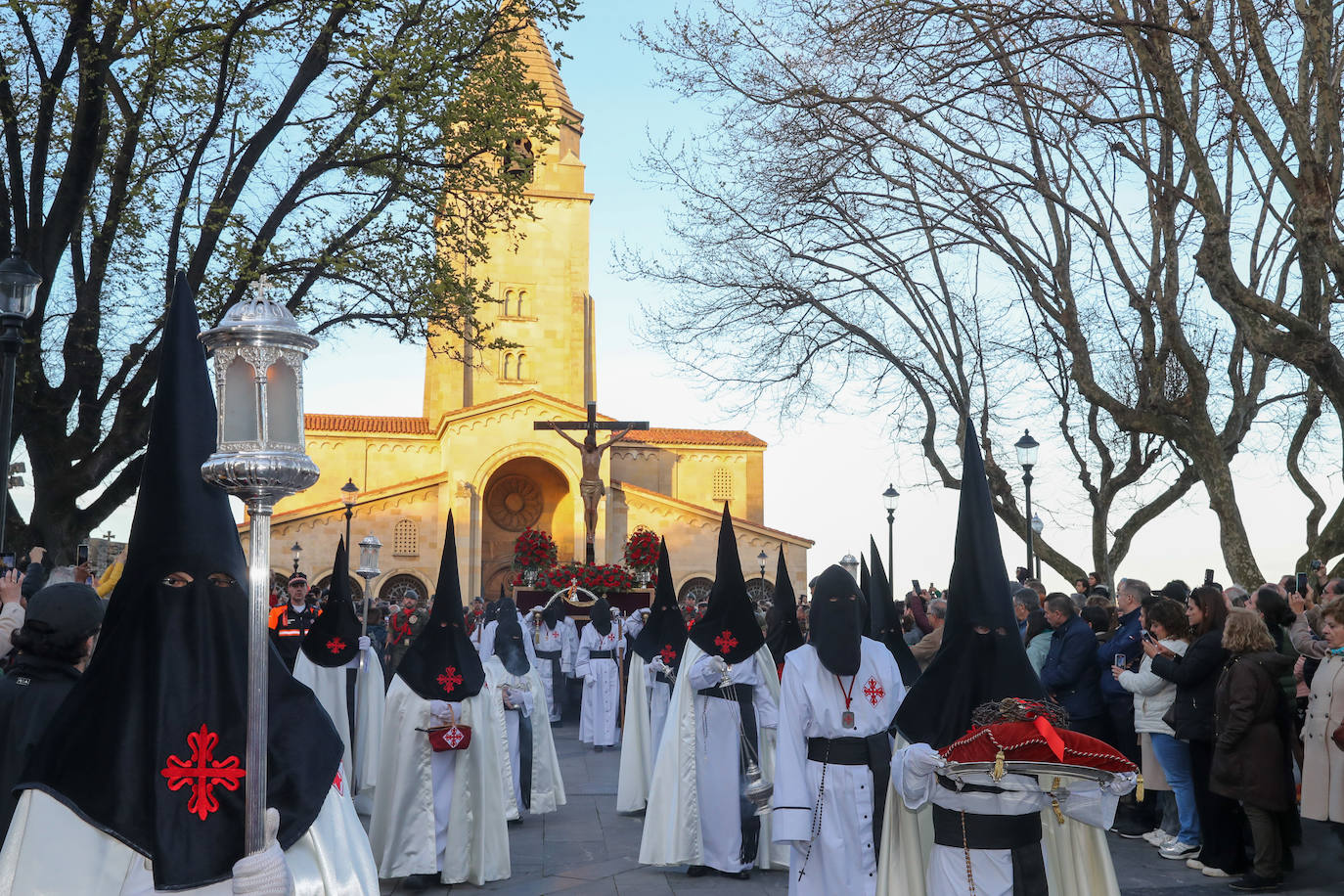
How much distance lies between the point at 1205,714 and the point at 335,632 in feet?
24.3

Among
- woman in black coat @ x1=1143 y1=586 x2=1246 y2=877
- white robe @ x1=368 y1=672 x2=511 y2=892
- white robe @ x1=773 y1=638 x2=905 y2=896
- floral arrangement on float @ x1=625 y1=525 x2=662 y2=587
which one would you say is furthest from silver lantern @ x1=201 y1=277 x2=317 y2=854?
floral arrangement on float @ x1=625 y1=525 x2=662 y2=587

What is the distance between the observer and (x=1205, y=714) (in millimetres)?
8398

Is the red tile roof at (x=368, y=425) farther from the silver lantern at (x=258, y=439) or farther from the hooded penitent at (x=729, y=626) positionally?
the silver lantern at (x=258, y=439)

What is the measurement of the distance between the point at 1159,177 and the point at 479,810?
1063 centimetres

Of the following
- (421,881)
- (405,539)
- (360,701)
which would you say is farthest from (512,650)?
(405,539)

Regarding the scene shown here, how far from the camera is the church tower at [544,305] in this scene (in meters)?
47.7

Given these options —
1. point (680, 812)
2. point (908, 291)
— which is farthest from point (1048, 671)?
point (908, 291)

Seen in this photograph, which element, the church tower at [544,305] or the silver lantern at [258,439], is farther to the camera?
the church tower at [544,305]

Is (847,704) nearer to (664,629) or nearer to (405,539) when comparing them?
(664,629)

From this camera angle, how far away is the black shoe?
8.35 m

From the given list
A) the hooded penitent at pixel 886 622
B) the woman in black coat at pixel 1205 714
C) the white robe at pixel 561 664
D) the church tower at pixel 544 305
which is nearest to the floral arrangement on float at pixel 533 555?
the white robe at pixel 561 664

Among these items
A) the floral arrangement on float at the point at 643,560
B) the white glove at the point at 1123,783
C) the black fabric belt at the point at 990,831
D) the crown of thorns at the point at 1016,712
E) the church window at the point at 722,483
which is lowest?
the black fabric belt at the point at 990,831

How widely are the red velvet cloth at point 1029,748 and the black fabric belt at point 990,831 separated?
0.39 metres

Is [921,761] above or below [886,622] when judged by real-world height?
below
